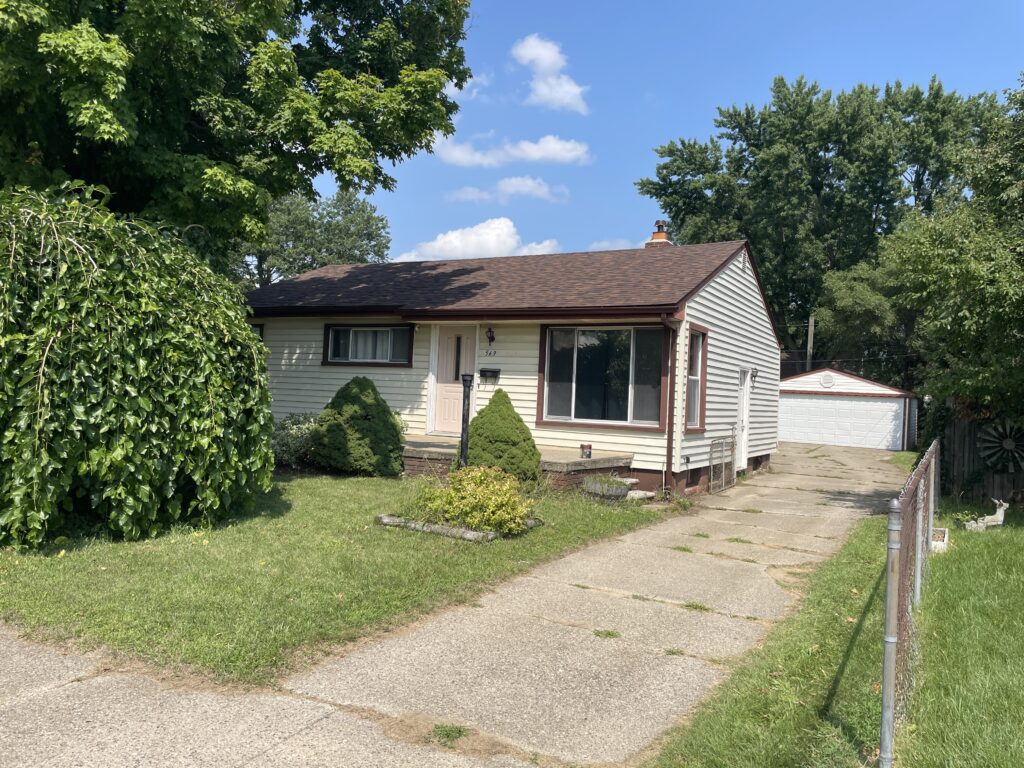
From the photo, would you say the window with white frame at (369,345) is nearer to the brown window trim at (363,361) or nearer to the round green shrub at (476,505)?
the brown window trim at (363,361)

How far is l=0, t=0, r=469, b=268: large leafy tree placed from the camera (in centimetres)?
858

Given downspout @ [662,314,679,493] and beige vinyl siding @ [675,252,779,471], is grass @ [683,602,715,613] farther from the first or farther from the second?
beige vinyl siding @ [675,252,779,471]

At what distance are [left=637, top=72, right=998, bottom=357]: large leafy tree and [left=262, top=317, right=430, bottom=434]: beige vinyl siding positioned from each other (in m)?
30.5

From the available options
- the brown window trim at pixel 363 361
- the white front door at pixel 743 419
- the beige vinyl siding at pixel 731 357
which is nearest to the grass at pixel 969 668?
the beige vinyl siding at pixel 731 357

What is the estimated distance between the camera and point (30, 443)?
6.22 meters

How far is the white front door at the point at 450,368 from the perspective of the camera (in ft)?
47.6

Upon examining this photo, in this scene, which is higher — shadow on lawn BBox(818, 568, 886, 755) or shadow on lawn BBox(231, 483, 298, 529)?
shadow on lawn BBox(231, 483, 298, 529)

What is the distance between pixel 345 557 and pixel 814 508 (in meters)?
8.48

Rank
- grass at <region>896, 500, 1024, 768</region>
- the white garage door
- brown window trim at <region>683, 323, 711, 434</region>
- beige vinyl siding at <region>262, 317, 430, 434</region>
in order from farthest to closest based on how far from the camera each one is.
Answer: the white garage door, beige vinyl siding at <region>262, 317, 430, 434</region>, brown window trim at <region>683, 323, 711, 434</region>, grass at <region>896, 500, 1024, 768</region>

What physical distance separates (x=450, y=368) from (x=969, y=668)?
11033 millimetres

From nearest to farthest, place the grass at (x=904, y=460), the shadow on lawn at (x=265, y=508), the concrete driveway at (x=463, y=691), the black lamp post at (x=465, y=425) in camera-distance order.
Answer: the concrete driveway at (x=463, y=691)
the shadow on lawn at (x=265, y=508)
the black lamp post at (x=465, y=425)
the grass at (x=904, y=460)

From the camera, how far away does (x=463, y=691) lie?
4348 millimetres

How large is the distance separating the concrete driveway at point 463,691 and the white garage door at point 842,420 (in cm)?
2598

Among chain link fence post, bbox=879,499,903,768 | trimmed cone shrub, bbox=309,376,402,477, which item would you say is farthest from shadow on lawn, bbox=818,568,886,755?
trimmed cone shrub, bbox=309,376,402,477
